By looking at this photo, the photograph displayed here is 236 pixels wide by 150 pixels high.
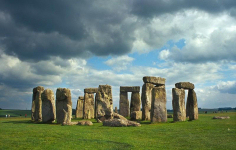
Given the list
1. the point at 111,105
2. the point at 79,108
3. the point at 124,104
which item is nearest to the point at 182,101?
the point at 111,105

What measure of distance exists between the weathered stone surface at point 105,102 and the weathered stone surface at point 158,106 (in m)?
4.38

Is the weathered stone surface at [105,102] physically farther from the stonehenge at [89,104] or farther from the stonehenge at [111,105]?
the stonehenge at [89,104]

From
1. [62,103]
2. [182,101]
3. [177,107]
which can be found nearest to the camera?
[62,103]

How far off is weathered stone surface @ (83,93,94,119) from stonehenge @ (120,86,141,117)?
4.12 m

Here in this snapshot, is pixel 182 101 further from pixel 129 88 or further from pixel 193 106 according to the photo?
pixel 129 88

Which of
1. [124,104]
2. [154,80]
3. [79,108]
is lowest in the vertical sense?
[79,108]

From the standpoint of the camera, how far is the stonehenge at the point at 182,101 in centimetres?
2036

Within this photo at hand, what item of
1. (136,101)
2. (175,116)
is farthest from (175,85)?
(136,101)

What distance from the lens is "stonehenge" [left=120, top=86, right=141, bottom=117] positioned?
102ft

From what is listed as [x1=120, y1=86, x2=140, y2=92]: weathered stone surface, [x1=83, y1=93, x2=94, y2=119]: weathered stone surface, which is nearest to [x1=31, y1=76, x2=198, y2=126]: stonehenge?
[x1=120, y1=86, x2=140, y2=92]: weathered stone surface

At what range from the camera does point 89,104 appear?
32.4 m

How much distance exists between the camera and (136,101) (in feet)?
103

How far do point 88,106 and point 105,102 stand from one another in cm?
1052

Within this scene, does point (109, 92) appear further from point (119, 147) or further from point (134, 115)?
point (119, 147)
